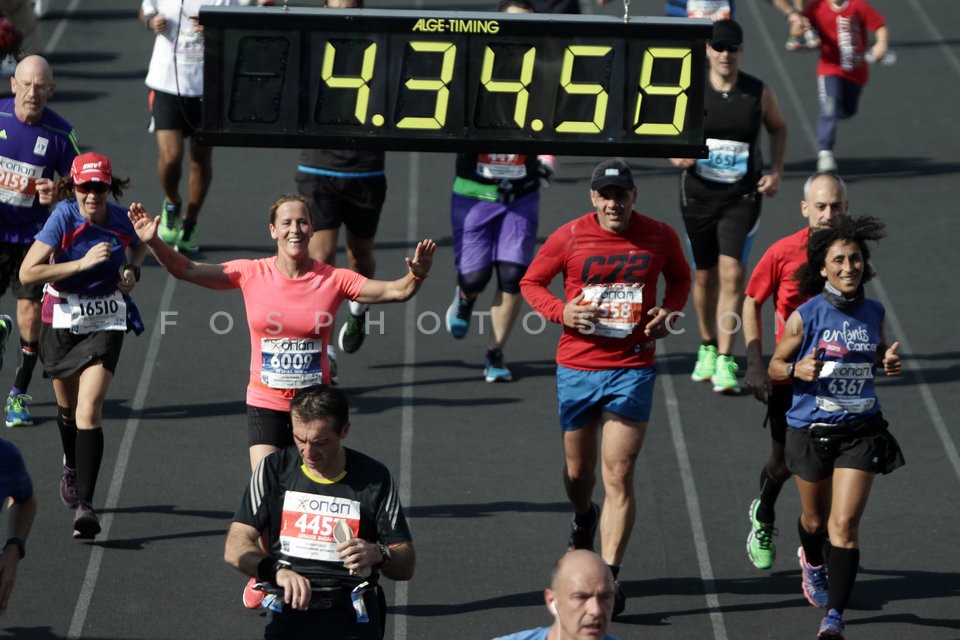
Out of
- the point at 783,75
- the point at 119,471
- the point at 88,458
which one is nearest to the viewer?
the point at 88,458

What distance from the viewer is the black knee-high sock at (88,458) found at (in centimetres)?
842

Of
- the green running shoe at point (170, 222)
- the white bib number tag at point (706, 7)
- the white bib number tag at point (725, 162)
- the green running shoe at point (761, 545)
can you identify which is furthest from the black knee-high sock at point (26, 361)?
the white bib number tag at point (706, 7)

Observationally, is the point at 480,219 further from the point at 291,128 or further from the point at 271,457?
the point at 271,457

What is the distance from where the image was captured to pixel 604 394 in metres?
7.86

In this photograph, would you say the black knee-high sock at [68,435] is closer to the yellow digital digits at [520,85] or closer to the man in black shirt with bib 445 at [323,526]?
the yellow digital digits at [520,85]

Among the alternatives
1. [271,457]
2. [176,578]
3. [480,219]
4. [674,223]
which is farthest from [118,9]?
[271,457]

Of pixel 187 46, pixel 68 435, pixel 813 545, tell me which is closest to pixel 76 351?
pixel 68 435

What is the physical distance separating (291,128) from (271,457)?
5.69ft

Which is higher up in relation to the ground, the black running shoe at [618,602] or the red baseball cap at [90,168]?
the red baseball cap at [90,168]

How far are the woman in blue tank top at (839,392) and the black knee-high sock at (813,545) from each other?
8.2 inches

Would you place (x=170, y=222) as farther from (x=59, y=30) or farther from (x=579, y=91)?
(x=59, y=30)

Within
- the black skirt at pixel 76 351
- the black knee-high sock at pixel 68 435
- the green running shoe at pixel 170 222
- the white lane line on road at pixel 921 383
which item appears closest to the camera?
the black skirt at pixel 76 351

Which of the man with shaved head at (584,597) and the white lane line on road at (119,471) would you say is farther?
the white lane line on road at (119,471)

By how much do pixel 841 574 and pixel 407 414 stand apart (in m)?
3.74
